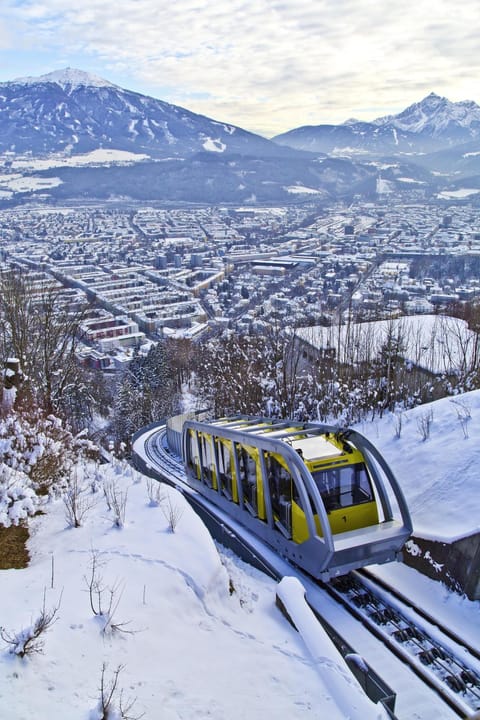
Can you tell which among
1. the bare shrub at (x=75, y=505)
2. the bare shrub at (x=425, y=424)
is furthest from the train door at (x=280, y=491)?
the bare shrub at (x=425, y=424)

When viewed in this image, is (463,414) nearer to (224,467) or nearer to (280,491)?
(280,491)

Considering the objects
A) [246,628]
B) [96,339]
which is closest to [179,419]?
[246,628]

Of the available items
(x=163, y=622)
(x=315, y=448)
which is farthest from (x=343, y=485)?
(x=163, y=622)

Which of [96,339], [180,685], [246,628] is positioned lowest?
[96,339]

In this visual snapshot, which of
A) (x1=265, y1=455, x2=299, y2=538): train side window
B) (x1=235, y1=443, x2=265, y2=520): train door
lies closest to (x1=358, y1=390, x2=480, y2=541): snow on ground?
(x1=265, y1=455, x2=299, y2=538): train side window

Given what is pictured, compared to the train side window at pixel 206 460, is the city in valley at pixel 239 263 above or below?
above

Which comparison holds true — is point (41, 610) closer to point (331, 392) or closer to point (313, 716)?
point (313, 716)

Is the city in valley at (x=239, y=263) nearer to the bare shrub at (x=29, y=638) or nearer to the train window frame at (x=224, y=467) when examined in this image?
the train window frame at (x=224, y=467)
